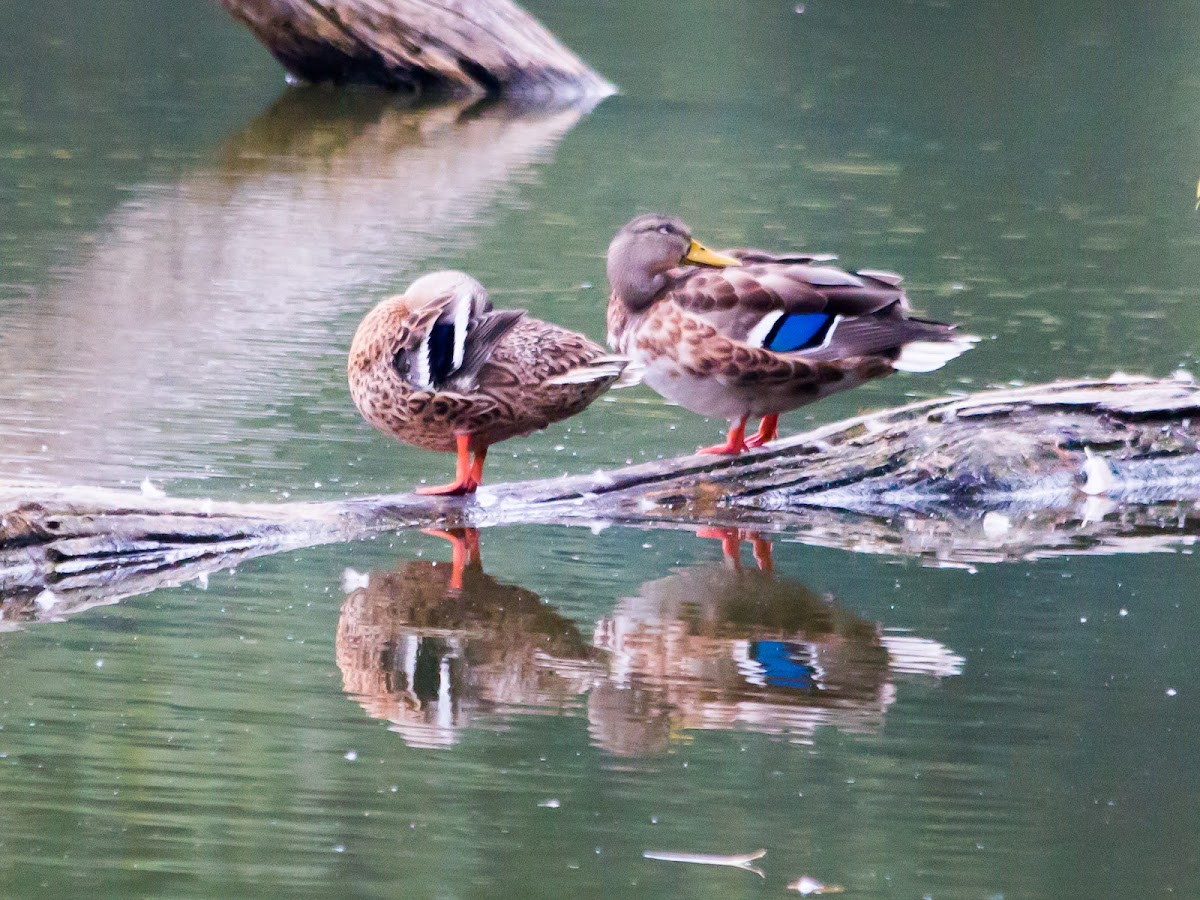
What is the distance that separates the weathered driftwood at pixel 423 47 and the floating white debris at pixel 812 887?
15.2 meters

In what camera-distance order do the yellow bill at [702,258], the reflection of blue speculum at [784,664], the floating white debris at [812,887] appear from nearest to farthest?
the floating white debris at [812,887], the reflection of blue speculum at [784,664], the yellow bill at [702,258]

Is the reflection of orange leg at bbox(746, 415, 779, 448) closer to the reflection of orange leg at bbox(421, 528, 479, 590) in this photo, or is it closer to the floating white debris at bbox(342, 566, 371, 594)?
the reflection of orange leg at bbox(421, 528, 479, 590)

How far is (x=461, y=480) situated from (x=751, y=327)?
3.30ft

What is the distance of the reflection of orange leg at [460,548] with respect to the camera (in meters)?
5.64

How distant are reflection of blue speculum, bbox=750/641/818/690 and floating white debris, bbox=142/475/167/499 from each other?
1.77 metres

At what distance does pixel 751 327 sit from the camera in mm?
6039

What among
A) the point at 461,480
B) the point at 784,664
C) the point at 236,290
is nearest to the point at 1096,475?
the point at 784,664

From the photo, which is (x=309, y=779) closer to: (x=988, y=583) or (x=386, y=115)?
(x=988, y=583)

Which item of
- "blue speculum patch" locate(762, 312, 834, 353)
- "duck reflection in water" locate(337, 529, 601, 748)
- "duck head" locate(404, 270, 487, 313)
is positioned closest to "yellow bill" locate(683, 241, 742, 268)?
"blue speculum patch" locate(762, 312, 834, 353)

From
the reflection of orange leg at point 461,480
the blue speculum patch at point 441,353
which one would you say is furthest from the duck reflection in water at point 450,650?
the blue speculum patch at point 441,353

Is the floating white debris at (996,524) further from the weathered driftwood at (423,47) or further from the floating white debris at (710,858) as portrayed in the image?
the weathered driftwood at (423,47)

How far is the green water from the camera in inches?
152

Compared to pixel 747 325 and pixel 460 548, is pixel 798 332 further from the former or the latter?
pixel 460 548

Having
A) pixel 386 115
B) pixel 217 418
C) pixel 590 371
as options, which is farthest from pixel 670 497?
pixel 386 115
